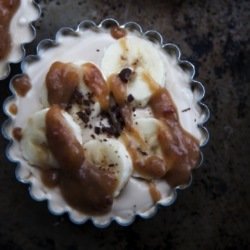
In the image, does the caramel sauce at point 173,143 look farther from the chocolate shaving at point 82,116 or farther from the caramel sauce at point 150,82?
the chocolate shaving at point 82,116

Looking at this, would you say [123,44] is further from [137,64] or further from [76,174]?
[76,174]

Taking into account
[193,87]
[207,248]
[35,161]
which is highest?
[193,87]

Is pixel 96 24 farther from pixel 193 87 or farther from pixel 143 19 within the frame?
pixel 193 87

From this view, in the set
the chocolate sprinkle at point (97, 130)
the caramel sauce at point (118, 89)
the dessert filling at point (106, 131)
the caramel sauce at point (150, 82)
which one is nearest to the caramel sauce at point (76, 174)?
the dessert filling at point (106, 131)

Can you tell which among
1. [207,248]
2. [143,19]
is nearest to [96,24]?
[143,19]

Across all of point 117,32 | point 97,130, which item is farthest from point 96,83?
point 117,32

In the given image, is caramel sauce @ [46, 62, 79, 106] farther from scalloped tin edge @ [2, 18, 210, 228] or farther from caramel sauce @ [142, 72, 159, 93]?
caramel sauce @ [142, 72, 159, 93]
